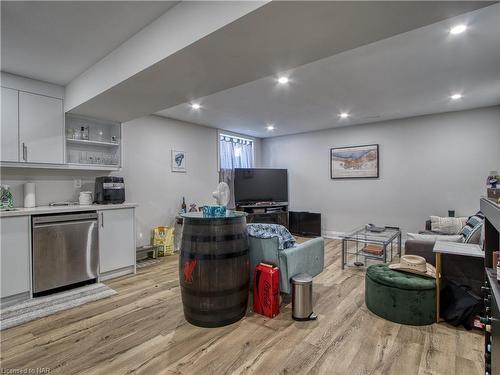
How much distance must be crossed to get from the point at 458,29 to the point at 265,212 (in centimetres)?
431

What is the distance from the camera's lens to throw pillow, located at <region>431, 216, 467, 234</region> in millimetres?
4079

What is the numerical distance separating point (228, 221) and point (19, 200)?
9.08ft

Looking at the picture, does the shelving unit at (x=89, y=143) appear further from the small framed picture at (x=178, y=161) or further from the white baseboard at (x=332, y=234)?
the white baseboard at (x=332, y=234)

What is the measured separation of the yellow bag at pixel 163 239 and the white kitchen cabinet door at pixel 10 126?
7.09 ft

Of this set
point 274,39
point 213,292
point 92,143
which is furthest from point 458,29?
point 92,143

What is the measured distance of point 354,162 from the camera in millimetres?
5586

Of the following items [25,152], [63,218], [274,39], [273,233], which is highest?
[274,39]

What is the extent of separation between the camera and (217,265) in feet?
7.09

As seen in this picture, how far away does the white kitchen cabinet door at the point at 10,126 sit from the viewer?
110 inches

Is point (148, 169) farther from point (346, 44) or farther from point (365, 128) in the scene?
point (365, 128)

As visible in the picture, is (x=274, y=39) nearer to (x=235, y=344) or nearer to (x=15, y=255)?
(x=235, y=344)

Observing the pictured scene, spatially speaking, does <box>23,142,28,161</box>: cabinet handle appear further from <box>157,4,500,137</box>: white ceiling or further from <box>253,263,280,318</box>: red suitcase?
<box>253,263,280,318</box>: red suitcase

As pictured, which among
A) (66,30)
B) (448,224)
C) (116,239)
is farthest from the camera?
(448,224)

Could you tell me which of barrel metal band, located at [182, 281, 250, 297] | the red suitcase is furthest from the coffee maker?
the red suitcase
